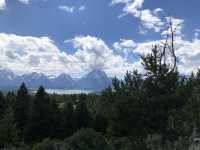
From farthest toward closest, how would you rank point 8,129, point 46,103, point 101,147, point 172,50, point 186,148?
1. point 46,103
2. point 8,129
3. point 186,148
4. point 172,50
5. point 101,147

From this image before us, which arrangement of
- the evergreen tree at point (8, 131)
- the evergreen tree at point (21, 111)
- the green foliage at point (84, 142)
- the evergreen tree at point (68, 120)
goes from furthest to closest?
the evergreen tree at point (68, 120) < the evergreen tree at point (21, 111) < the evergreen tree at point (8, 131) < the green foliage at point (84, 142)

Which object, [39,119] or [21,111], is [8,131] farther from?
[21,111]

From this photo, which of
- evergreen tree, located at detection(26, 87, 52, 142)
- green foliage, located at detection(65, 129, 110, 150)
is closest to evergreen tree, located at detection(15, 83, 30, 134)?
evergreen tree, located at detection(26, 87, 52, 142)

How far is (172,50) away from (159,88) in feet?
5.97

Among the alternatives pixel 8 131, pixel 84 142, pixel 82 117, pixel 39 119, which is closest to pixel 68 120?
pixel 82 117

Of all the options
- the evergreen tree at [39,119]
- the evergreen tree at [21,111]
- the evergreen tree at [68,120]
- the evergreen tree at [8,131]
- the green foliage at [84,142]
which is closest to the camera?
the green foliage at [84,142]

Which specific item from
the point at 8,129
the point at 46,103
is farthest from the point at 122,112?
the point at 46,103

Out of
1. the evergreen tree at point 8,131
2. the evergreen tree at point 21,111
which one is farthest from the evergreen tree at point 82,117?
the evergreen tree at point 8,131

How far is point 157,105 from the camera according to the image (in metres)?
16.2

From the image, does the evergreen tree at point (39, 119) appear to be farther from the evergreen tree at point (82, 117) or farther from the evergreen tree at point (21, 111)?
the evergreen tree at point (82, 117)

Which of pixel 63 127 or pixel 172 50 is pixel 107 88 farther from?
pixel 63 127

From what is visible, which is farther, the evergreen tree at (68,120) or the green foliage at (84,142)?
the evergreen tree at (68,120)

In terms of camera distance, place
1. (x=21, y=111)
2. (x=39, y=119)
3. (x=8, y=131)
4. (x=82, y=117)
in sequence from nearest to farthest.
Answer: (x=8, y=131)
(x=39, y=119)
(x=21, y=111)
(x=82, y=117)

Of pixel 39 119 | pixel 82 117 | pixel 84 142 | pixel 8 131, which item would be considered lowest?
pixel 8 131
